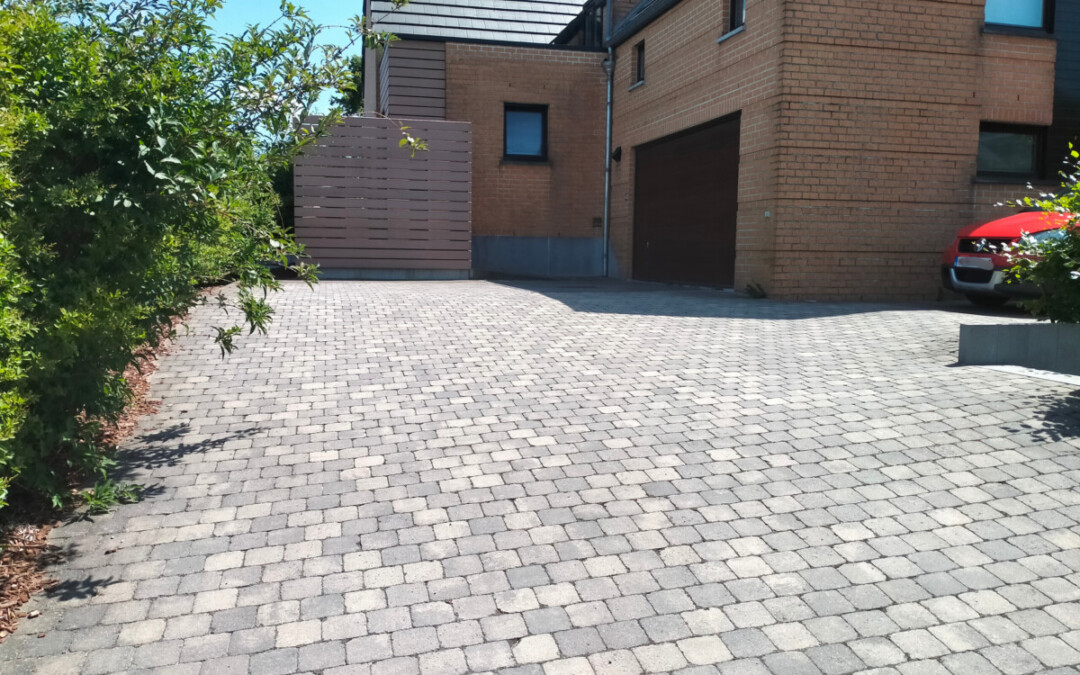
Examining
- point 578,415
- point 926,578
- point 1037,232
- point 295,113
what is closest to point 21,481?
point 295,113

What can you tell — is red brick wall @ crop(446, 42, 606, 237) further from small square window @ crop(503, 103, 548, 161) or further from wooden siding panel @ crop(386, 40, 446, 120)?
small square window @ crop(503, 103, 548, 161)

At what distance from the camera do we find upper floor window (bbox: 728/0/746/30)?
14.3m

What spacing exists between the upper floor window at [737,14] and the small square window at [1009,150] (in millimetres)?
4250

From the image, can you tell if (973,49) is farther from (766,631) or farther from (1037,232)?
(766,631)

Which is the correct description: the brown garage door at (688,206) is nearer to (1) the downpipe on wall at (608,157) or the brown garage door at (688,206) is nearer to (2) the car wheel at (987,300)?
(1) the downpipe on wall at (608,157)

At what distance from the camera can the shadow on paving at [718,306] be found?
35.9ft

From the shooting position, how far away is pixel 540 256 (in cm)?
2052

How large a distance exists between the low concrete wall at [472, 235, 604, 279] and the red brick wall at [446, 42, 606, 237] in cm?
20

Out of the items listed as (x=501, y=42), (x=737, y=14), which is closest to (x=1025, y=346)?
(x=737, y=14)

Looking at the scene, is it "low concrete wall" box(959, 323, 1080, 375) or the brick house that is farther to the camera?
the brick house

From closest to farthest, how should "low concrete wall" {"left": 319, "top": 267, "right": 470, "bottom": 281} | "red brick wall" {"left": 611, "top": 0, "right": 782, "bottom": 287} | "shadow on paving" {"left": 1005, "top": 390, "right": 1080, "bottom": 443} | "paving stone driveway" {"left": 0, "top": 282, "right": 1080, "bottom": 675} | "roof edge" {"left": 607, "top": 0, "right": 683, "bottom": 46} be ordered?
"paving stone driveway" {"left": 0, "top": 282, "right": 1080, "bottom": 675} < "shadow on paving" {"left": 1005, "top": 390, "right": 1080, "bottom": 443} < "red brick wall" {"left": 611, "top": 0, "right": 782, "bottom": 287} < "roof edge" {"left": 607, "top": 0, "right": 683, "bottom": 46} < "low concrete wall" {"left": 319, "top": 267, "right": 470, "bottom": 281}

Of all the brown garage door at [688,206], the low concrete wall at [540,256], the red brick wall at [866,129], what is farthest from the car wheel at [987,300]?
the low concrete wall at [540,256]

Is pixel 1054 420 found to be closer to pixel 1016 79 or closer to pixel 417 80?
pixel 1016 79

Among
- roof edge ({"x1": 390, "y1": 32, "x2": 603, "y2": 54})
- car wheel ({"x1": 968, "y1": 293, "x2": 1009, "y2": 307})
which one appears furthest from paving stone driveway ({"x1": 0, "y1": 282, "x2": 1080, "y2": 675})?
roof edge ({"x1": 390, "y1": 32, "x2": 603, "y2": 54})
